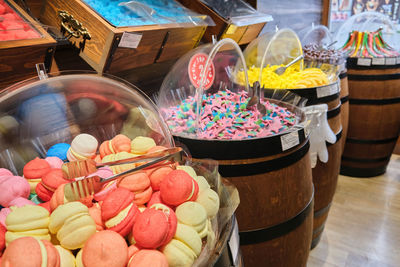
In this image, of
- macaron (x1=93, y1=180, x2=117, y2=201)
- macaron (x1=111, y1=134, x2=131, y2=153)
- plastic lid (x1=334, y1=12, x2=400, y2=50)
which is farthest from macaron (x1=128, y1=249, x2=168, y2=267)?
plastic lid (x1=334, y1=12, x2=400, y2=50)

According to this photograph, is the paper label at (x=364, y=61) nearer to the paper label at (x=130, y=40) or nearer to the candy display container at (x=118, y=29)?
the candy display container at (x=118, y=29)

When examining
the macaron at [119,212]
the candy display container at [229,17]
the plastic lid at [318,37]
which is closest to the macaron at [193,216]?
the macaron at [119,212]

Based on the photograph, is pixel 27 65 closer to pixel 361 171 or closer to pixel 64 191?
pixel 64 191

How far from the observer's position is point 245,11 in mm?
2768

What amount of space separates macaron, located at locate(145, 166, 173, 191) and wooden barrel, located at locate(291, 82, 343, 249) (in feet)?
4.83

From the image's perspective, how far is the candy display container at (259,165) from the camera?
Result: 4.52 ft

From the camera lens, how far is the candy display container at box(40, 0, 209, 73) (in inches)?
62.2

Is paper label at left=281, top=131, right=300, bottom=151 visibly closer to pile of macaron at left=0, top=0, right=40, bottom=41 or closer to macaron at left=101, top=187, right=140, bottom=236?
macaron at left=101, top=187, right=140, bottom=236

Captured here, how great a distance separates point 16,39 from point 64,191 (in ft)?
2.70

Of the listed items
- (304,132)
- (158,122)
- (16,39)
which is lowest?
(304,132)

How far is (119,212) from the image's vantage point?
2.52 ft

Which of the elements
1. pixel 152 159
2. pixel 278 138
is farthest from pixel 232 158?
pixel 152 159

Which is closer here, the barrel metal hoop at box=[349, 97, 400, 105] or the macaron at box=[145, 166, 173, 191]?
the macaron at box=[145, 166, 173, 191]

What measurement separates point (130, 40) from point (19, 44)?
0.53m
